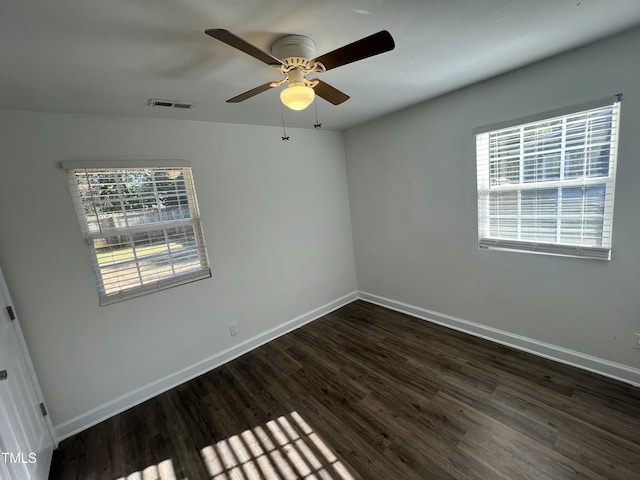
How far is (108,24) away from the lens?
1141 mm

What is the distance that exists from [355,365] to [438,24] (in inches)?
102

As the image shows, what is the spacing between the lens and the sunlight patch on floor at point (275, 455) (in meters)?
1.64

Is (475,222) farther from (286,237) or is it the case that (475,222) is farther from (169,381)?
(169,381)

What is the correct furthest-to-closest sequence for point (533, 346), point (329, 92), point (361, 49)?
1. point (533, 346)
2. point (329, 92)
3. point (361, 49)

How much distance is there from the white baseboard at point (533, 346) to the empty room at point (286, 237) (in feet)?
0.06

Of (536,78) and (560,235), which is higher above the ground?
(536,78)

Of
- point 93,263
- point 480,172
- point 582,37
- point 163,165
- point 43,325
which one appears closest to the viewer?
point 582,37

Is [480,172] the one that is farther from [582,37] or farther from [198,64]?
[198,64]

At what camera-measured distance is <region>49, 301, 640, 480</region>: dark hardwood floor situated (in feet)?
5.24

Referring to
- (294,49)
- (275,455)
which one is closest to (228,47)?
(294,49)

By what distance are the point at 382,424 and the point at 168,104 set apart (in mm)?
2840

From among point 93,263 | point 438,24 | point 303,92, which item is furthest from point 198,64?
point 93,263

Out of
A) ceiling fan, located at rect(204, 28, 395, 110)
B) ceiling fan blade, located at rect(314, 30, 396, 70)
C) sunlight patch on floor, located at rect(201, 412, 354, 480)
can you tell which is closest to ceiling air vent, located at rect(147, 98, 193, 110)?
ceiling fan, located at rect(204, 28, 395, 110)

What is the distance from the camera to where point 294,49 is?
1.38m
